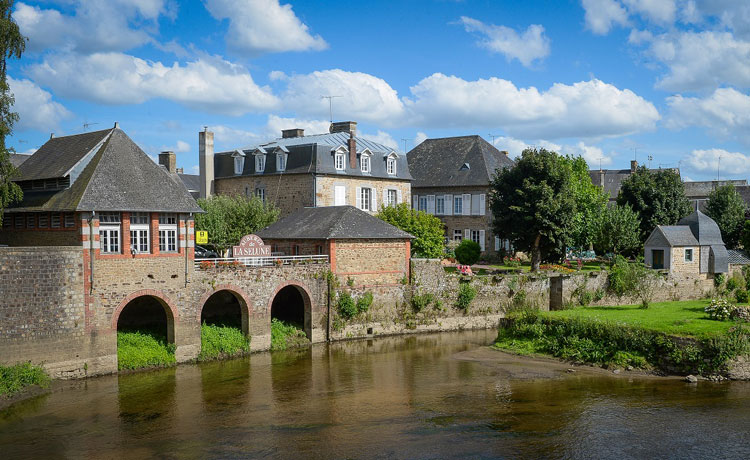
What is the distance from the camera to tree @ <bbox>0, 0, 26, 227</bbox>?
2219 centimetres

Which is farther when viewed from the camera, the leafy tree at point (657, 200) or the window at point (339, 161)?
the leafy tree at point (657, 200)

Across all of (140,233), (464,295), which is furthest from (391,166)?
(140,233)

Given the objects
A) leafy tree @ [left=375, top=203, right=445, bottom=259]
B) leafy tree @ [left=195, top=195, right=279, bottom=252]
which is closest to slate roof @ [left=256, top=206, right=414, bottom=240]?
leafy tree @ [left=195, top=195, right=279, bottom=252]

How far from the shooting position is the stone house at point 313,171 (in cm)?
3991

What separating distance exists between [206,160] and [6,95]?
20.9 meters

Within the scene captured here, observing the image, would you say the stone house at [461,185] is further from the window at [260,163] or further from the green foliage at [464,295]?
the green foliage at [464,295]

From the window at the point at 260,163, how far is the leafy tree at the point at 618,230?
72.6 ft

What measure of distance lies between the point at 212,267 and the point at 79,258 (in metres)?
5.02

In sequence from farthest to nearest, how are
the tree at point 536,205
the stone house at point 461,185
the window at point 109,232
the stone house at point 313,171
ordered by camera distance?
the stone house at point 461,185 < the stone house at point 313,171 < the tree at point 536,205 < the window at point 109,232

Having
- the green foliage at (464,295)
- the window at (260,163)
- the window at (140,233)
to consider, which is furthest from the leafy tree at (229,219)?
the green foliage at (464,295)

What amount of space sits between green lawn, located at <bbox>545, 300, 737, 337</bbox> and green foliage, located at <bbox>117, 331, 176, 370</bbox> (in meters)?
15.4

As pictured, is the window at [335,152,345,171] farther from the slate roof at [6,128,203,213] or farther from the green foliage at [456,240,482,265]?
the slate roof at [6,128,203,213]

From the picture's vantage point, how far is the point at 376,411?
20.0 meters

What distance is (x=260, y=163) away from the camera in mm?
42531
